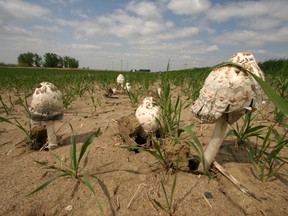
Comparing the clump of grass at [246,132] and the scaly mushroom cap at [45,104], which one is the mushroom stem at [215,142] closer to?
the clump of grass at [246,132]

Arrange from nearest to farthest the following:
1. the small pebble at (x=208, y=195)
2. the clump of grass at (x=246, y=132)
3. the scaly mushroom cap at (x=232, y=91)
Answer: the scaly mushroom cap at (x=232, y=91) < the small pebble at (x=208, y=195) < the clump of grass at (x=246, y=132)

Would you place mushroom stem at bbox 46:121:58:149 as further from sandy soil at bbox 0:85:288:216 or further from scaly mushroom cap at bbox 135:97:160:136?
scaly mushroom cap at bbox 135:97:160:136

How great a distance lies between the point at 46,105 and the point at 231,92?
2185 millimetres

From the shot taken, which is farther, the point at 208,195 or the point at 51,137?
the point at 51,137

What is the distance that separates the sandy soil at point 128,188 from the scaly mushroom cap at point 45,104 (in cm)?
45

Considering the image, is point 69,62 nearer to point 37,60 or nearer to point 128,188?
point 37,60

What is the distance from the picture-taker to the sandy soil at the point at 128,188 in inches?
61.7

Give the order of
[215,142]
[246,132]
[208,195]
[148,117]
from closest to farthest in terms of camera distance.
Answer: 1. [208,195]
2. [215,142]
3. [246,132]
4. [148,117]

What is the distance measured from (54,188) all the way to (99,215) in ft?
1.80


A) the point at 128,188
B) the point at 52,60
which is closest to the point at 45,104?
the point at 128,188

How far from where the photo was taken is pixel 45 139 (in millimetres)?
2893

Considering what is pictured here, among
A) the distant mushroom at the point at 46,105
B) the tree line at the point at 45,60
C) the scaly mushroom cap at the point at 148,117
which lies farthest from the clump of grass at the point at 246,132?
the tree line at the point at 45,60

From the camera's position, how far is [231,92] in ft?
5.06

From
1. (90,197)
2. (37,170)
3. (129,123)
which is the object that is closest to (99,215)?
(90,197)
